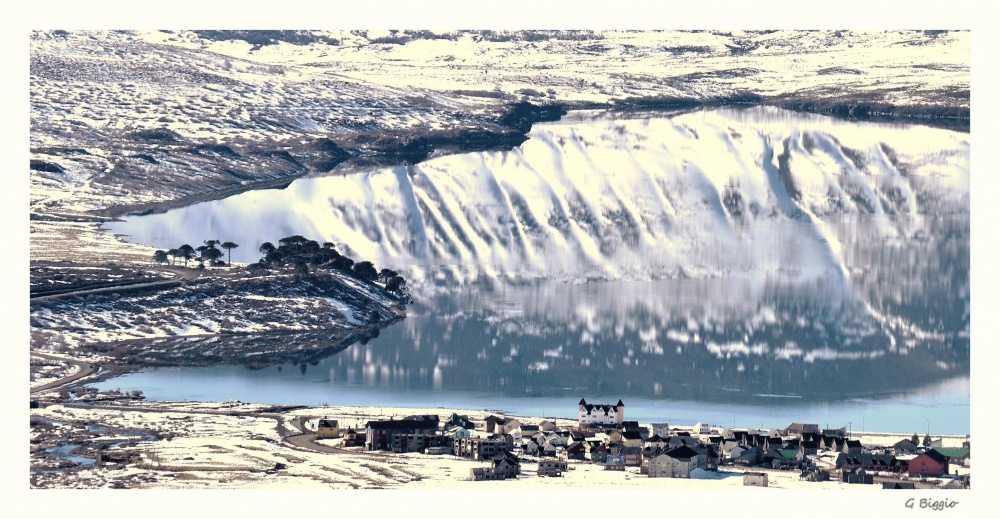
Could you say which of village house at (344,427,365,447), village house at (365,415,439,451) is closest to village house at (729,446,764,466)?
village house at (365,415,439,451)

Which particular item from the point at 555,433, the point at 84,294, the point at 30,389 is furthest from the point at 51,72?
the point at 555,433

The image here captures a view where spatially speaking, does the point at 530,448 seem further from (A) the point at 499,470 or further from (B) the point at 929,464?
(B) the point at 929,464

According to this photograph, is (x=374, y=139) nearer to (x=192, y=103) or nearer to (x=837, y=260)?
(x=192, y=103)

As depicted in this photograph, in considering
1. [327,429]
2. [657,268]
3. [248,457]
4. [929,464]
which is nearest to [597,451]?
[327,429]

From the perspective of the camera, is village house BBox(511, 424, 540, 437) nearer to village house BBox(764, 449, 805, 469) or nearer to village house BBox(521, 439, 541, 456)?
village house BBox(521, 439, 541, 456)

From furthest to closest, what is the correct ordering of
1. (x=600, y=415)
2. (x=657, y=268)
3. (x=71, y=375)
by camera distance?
(x=657, y=268) → (x=71, y=375) → (x=600, y=415)
